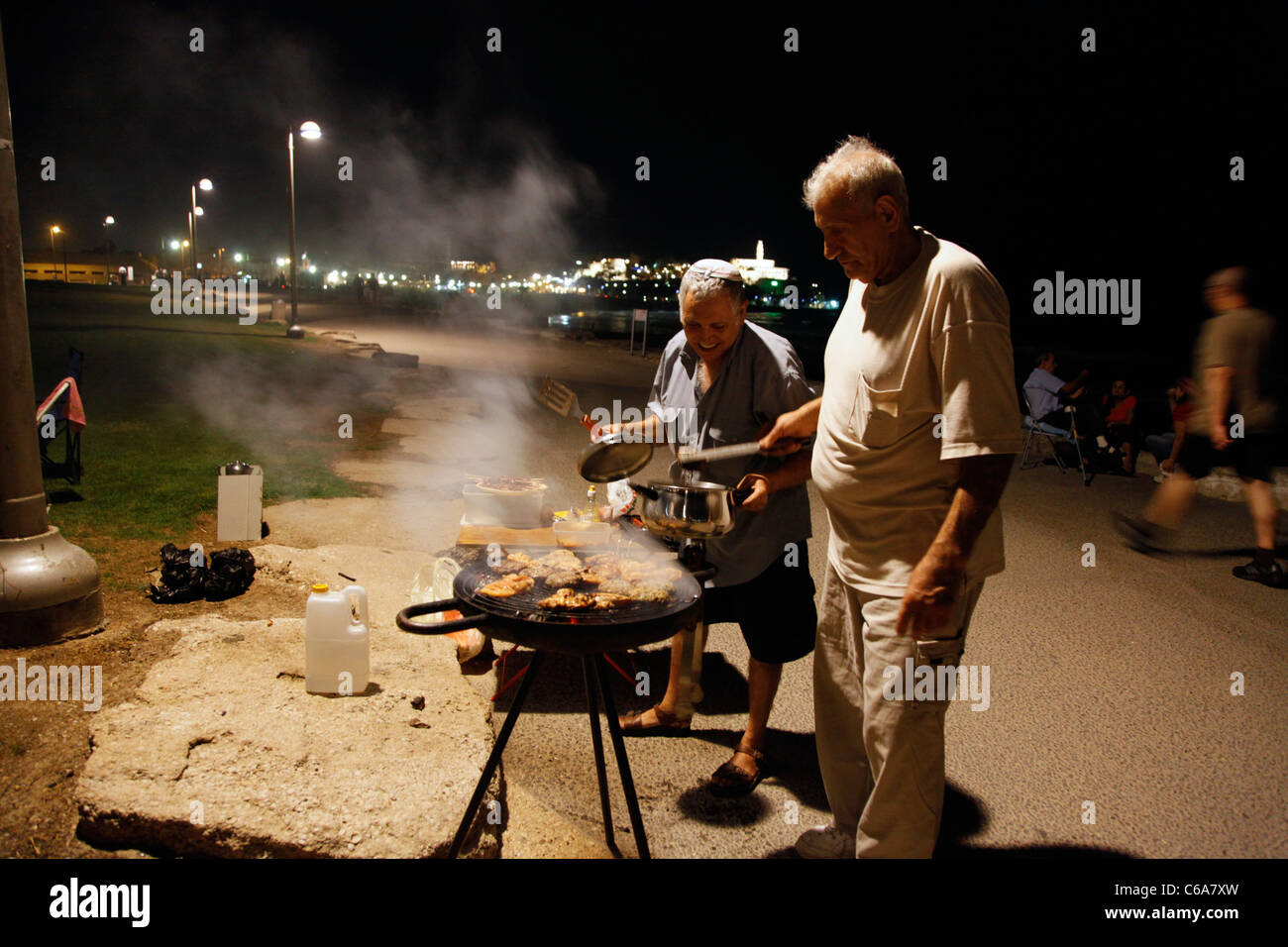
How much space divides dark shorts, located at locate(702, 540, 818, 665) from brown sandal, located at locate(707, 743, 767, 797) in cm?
54

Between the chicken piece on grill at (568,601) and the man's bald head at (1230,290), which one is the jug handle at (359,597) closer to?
the chicken piece on grill at (568,601)

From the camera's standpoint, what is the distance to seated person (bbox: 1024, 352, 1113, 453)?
11133 mm

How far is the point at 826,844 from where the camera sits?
3.03 m

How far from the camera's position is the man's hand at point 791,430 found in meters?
3.20

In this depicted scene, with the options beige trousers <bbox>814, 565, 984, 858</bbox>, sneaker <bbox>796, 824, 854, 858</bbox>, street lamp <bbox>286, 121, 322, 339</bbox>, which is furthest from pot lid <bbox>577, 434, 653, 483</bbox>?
street lamp <bbox>286, 121, 322, 339</bbox>

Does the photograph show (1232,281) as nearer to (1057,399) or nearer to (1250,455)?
(1250,455)

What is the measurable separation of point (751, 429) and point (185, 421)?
431 inches

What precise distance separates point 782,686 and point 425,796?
→ 2582mm

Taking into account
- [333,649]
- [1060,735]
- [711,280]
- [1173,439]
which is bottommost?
[1060,735]

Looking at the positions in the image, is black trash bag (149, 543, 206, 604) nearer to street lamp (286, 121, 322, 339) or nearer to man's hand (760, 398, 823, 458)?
man's hand (760, 398, 823, 458)

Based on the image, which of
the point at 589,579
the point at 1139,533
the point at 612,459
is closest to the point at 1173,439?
the point at 1139,533

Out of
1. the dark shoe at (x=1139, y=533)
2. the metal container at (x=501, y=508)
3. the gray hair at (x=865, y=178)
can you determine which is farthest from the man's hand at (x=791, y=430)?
the dark shoe at (x=1139, y=533)

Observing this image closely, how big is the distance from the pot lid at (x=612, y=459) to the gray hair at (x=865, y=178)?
1.34 m
